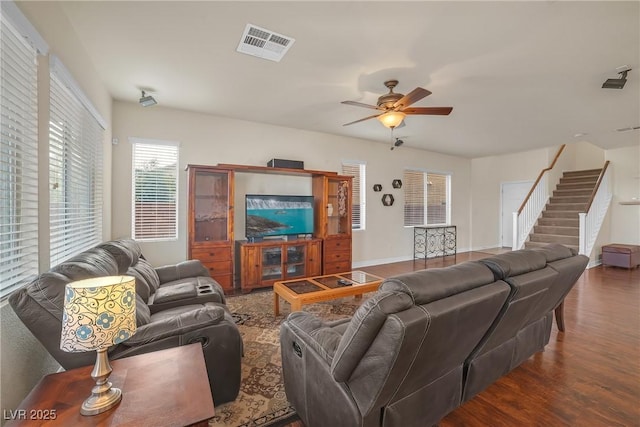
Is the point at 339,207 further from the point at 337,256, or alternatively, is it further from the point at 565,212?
the point at 565,212

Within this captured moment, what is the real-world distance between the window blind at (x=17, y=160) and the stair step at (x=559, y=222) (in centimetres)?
880

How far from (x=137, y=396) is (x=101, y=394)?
12cm

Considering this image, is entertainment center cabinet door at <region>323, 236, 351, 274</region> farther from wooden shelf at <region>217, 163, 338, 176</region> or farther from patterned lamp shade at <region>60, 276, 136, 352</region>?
patterned lamp shade at <region>60, 276, 136, 352</region>

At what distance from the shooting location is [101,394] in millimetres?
1055

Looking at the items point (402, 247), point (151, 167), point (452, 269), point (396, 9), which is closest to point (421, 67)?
point (396, 9)

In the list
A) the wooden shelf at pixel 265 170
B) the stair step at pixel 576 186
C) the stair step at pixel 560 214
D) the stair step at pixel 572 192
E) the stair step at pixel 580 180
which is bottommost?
the stair step at pixel 560 214

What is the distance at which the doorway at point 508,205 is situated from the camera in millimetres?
8086

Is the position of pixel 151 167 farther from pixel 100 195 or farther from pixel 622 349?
pixel 622 349

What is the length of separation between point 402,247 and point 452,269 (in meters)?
5.25

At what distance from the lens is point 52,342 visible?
1.29m

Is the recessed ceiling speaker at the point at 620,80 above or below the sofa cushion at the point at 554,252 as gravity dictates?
above

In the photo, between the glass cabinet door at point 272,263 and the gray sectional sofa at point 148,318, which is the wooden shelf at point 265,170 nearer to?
the glass cabinet door at point 272,263

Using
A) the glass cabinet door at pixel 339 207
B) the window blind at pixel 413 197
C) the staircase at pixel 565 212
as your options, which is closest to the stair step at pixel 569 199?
the staircase at pixel 565 212

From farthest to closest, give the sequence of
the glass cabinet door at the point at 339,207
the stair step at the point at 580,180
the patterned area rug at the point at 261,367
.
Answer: the stair step at the point at 580,180 < the glass cabinet door at the point at 339,207 < the patterned area rug at the point at 261,367
